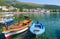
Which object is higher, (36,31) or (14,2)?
(14,2)

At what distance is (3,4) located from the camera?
14.4 m

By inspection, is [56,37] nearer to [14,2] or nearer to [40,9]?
[14,2]

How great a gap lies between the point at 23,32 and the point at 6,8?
733cm

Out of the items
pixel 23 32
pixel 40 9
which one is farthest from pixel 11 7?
pixel 23 32

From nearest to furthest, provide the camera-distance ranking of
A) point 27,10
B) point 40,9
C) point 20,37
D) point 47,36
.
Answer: point 20,37 → point 47,36 → point 27,10 → point 40,9

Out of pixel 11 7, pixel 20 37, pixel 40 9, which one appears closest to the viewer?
pixel 20 37

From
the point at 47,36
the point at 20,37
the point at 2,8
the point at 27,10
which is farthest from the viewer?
the point at 27,10

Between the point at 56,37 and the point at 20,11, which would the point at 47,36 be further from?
the point at 20,11

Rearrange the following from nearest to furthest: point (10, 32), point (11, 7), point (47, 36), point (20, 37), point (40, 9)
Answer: point (10, 32) → point (20, 37) → point (47, 36) → point (11, 7) → point (40, 9)

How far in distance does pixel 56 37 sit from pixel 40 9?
1128 centimetres

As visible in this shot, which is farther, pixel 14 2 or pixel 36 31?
pixel 14 2

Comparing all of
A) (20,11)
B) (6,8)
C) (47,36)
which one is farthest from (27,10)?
(47,36)

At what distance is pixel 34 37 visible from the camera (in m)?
6.79

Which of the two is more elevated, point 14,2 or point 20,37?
point 14,2
